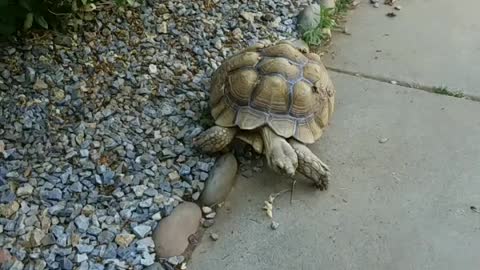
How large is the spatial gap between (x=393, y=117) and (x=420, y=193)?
48cm

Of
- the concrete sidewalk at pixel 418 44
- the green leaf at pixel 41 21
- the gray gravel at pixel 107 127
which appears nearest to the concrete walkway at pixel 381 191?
the concrete sidewalk at pixel 418 44

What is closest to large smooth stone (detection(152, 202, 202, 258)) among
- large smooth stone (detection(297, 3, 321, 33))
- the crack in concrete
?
the crack in concrete

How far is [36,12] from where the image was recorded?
2.76 metres

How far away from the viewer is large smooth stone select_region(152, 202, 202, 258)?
227cm

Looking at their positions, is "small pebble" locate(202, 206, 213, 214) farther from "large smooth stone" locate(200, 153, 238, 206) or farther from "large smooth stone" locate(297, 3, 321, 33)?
"large smooth stone" locate(297, 3, 321, 33)

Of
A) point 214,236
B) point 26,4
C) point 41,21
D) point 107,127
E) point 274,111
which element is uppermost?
point 26,4

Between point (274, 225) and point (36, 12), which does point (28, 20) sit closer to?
point (36, 12)

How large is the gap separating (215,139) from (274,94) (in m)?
0.30

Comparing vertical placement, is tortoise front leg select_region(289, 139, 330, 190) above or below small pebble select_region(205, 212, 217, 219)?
above

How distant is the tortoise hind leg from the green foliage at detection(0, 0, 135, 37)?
708 millimetres

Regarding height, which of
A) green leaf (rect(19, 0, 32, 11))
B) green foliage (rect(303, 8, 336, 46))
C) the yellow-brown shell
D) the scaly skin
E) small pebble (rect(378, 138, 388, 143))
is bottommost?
small pebble (rect(378, 138, 388, 143))

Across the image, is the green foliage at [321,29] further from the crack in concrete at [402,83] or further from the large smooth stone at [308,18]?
the crack in concrete at [402,83]

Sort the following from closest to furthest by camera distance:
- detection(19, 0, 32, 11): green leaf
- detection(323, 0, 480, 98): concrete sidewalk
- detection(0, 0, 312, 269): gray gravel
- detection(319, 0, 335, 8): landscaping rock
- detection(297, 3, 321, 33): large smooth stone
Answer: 1. detection(0, 0, 312, 269): gray gravel
2. detection(19, 0, 32, 11): green leaf
3. detection(323, 0, 480, 98): concrete sidewalk
4. detection(297, 3, 321, 33): large smooth stone
5. detection(319, 0, 335, 8): landscaping rock

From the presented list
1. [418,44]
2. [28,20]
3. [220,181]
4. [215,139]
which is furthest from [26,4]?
[418,44]
